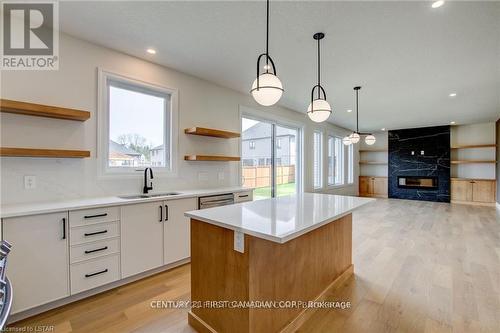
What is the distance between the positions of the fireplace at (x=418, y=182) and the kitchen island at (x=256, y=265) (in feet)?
27.3

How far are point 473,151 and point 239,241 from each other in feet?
33.0

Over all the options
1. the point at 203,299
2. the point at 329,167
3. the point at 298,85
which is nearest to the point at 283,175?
the point at 298,85

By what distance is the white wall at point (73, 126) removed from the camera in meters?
2.29

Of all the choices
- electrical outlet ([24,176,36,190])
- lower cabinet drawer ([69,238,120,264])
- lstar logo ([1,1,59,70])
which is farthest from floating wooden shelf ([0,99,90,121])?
lower cabinet drawer ([69,238,120,264])

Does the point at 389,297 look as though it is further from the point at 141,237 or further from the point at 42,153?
the point at 42,153

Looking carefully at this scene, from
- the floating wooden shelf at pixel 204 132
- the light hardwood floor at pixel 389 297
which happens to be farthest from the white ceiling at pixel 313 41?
the light hardwood floor at pixel 389 297

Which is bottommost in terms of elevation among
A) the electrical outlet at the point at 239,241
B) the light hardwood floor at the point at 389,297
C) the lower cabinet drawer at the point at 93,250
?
the light hardwood floor at the point at 389,297

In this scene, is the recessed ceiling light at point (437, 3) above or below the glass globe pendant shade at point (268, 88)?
above

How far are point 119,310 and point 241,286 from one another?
133 cm

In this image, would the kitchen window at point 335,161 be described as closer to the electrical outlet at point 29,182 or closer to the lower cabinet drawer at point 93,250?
the lower cabinet drawer at point 93,250

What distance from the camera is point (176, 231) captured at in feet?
9.75

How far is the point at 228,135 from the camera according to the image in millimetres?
3992

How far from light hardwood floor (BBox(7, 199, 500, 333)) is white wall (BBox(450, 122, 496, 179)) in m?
5.41

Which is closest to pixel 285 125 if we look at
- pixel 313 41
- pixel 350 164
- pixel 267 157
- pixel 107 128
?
pixel 267 157
